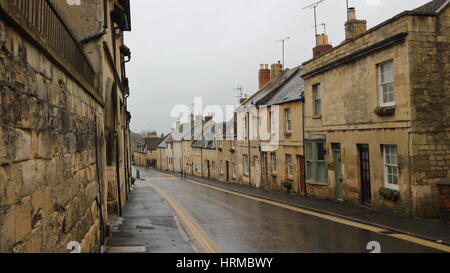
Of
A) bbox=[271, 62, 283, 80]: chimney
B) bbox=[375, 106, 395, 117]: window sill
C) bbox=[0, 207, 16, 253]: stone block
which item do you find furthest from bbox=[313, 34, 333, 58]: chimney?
bbox=[0, 207, 16, 253]: stone block

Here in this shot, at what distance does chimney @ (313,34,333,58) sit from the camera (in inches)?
1067

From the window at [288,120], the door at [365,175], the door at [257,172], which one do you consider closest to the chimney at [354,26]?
the window at [288,120]

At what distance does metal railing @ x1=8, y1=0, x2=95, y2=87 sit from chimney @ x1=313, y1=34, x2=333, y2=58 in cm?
2091

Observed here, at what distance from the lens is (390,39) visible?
15734 millimetres

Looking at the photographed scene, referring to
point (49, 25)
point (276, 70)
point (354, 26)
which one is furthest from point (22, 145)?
point (276, 70)

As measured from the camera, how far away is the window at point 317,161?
22.3m

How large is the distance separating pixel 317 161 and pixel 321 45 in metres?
8.84

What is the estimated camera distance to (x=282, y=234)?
13.0 meters

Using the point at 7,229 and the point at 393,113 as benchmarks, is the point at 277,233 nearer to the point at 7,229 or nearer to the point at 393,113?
the point at 393,113

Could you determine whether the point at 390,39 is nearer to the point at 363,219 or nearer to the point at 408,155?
the point at 408,155

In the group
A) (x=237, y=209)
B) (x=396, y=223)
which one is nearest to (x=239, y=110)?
(x=237, y=209)

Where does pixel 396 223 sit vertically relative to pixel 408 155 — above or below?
below

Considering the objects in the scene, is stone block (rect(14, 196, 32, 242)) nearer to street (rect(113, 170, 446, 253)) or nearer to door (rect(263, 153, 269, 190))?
street (rect(113, 170, 446, 253))
